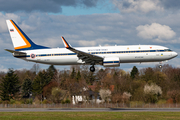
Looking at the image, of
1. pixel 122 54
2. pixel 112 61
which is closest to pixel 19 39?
pixel 112 61

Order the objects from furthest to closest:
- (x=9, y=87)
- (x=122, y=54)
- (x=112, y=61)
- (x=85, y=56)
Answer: (x=9, y=87)
(x=85, y=56)
(x=122, y=54)
(x=112, y=61)

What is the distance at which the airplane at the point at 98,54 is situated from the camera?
158 ft

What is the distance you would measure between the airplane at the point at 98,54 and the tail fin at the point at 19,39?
4.49 ft

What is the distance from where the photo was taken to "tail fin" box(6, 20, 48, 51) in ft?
180

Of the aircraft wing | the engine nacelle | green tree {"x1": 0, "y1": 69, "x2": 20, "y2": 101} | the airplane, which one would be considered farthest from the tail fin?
green tree {"x1": 0, "y1": 69, "x2": 20, "y2": 101}

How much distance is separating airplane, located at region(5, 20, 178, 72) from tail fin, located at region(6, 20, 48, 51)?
4.49ft

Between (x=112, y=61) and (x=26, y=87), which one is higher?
(x=112, y=61)

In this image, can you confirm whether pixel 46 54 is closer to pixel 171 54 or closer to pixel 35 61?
pixel 35 61

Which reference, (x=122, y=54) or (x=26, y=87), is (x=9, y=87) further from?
(x=122, y=54)

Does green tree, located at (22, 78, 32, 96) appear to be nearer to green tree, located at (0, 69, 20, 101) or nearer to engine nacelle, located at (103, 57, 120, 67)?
green tree, located at (0, 69, 20, 101)

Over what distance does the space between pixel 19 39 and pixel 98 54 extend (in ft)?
63.7

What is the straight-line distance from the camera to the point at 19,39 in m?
55.9

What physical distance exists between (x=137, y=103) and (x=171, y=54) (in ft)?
127

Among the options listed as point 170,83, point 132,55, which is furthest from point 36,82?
point 132,55
